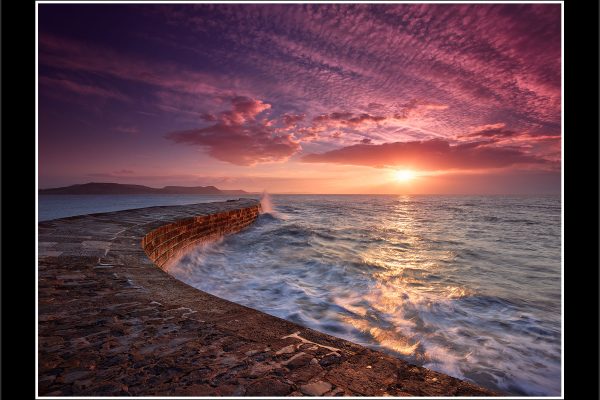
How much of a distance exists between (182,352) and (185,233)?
7.95 m

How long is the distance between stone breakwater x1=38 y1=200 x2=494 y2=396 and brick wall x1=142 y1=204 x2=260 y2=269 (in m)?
3.09

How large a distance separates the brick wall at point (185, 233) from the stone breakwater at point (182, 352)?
309 centimetres

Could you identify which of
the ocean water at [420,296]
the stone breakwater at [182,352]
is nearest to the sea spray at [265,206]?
the ocean water at [420,296]

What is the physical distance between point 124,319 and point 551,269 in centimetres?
1156

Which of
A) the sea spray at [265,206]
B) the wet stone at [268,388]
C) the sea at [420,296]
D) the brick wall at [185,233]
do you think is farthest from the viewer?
the sea spray at [265,206]

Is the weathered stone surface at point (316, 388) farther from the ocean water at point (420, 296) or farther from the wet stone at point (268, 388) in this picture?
the ocean water at point (420, 296)

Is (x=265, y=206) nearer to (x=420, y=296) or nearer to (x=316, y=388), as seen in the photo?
(x=420, y=296)

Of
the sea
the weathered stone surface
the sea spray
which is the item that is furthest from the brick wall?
the sea spray

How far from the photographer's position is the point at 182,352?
1988 mm

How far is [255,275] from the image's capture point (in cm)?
773

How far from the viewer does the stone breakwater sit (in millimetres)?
1684

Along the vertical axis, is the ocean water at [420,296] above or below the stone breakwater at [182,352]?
below

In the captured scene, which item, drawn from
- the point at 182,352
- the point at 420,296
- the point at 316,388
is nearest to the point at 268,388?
the point at 316,388

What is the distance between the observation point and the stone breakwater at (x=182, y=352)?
1.68m
